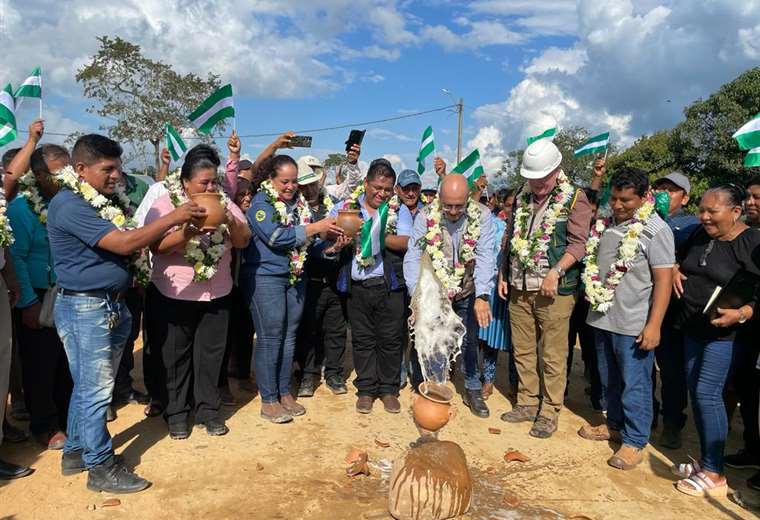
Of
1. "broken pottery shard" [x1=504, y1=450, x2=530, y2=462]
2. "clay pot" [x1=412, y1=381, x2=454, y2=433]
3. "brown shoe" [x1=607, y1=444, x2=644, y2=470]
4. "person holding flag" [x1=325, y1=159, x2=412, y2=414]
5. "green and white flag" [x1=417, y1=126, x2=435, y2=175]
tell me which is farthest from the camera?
"green and white flag" [x1=417, y1=126, x2=435, y2=175]

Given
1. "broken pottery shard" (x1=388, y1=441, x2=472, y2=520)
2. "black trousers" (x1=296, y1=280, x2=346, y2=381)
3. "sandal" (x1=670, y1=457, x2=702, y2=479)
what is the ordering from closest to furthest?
"broken pottery shard" (x1=388, y1=441, x2=472, y2=520), "sandal" (x1=670, y1=457, x2=702, y2=479), "black trousers" (x1=296, y1=280, x2=346, y2=381)

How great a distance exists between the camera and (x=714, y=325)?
4145mm

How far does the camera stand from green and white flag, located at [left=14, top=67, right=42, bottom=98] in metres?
5.11

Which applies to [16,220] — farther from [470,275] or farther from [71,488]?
[470,275]

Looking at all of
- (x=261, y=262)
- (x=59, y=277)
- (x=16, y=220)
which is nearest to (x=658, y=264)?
(x=261, y=262)

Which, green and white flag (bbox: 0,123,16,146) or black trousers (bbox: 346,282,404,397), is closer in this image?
green and white flag (bbox: 0,123,16,146)

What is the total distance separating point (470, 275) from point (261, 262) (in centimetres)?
206

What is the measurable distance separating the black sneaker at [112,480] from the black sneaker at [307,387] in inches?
86.4

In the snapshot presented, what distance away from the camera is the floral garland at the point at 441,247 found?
5230mm

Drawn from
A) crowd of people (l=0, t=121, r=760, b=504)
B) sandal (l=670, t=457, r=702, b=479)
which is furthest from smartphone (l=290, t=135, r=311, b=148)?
sandal (l=670, t=457, r=702, b=479)

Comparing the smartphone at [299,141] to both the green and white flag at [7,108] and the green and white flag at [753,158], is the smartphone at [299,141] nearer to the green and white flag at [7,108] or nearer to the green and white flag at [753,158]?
the green and white flag at [7,108]

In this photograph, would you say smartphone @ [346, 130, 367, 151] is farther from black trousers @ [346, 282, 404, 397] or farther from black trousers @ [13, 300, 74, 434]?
black trousers @ [13, 300, 74, 434]

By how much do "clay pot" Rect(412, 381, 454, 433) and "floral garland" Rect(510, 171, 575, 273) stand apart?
186 centimetres

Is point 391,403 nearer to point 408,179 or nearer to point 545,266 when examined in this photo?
point 545,266
